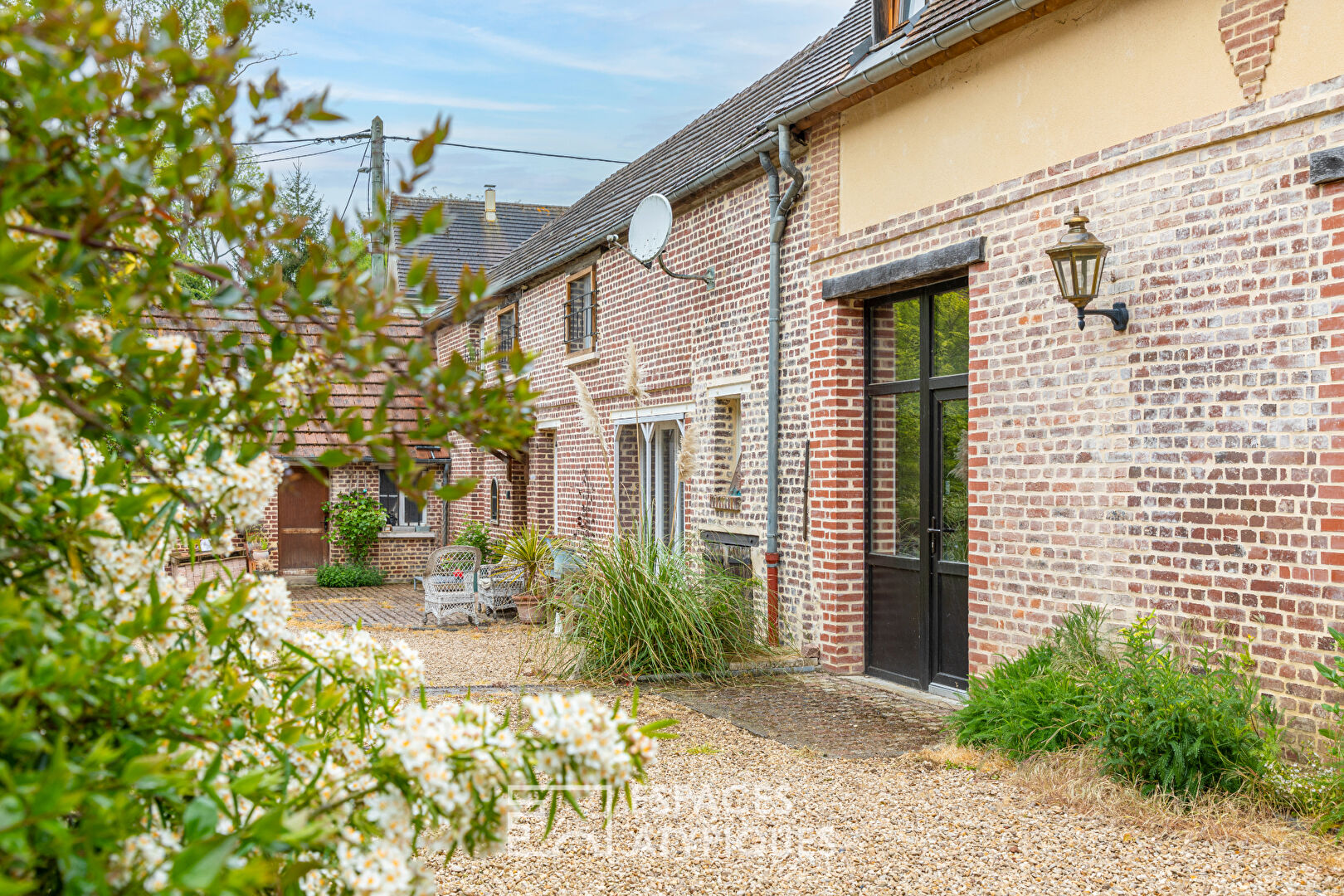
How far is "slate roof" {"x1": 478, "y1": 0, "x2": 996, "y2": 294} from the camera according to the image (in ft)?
27.6

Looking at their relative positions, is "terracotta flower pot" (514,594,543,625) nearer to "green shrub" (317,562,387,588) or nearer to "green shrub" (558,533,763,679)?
"green shrub" (558,533,763,679)

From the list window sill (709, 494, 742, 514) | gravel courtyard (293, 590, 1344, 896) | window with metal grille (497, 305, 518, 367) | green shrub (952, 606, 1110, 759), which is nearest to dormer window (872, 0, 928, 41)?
window sill (709, 494, 742, 514)

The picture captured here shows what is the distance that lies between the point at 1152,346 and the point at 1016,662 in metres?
1.84

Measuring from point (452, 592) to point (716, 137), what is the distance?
601 cm

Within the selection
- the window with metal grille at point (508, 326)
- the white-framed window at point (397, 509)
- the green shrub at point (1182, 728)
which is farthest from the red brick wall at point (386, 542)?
the green shrub at point (1182, 728)

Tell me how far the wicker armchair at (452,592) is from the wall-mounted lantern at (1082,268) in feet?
27.6

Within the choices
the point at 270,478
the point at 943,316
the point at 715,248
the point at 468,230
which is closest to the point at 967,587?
the point at 943,316

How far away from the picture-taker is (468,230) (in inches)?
986

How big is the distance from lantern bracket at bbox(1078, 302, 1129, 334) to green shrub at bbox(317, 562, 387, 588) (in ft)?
46.9

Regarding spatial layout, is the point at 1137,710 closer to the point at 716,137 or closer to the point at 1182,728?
the point at 1182,728

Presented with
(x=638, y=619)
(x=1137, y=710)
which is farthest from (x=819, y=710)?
(x=1137, y=710)

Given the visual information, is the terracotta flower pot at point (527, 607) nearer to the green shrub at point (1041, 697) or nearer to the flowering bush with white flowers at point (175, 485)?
the green shrub at point (1041, 697)

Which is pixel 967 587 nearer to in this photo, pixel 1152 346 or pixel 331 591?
pixel 1152 346

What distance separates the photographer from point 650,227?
1038cm
